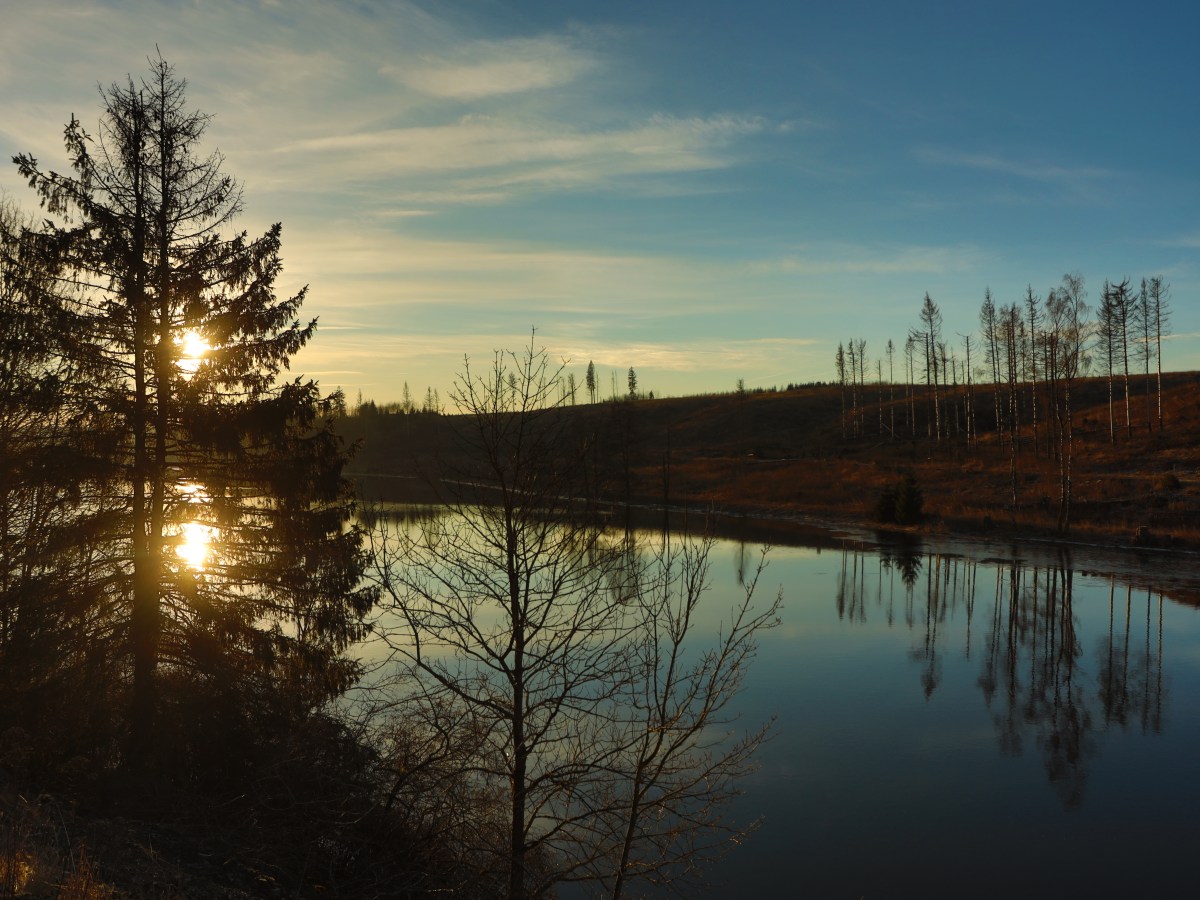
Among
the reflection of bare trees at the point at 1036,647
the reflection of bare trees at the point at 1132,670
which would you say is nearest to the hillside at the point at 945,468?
the reflection of bare trees at the point at 1036,647

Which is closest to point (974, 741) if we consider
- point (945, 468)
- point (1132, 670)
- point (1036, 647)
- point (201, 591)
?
point (1132, 670)

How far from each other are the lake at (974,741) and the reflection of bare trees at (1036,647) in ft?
0.23

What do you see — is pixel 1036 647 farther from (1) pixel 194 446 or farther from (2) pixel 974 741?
(1) pixel 194 446

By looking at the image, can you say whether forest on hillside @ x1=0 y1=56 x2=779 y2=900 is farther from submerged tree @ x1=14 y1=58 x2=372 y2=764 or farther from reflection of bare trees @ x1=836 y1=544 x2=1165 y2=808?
reflection of bare trees @ x1=836 y1=544 x2=1165 y2=808

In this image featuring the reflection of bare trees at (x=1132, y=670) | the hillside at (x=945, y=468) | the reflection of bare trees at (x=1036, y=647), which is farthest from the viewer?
the hillside at (x=945, y=468)

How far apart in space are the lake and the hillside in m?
5.41

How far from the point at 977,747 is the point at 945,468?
48.3m

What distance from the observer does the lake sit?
1175cm

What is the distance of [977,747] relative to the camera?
15.9 metres

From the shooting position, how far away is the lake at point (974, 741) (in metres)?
11.8

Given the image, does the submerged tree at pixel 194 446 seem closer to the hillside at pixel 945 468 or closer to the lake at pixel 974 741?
the hillside at pixel 945 468

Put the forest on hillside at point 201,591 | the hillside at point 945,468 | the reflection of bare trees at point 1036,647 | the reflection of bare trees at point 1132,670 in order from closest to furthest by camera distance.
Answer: the forest on hillside at point 201,591 → the reflection of bare trees at point 1036,647 → the reflection of bare trees at point 1132,670 → the hillside at point 945,468

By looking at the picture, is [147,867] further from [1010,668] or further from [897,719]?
[1010,668]

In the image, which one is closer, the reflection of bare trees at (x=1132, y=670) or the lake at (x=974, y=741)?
the lake at (x=974, y=741)
